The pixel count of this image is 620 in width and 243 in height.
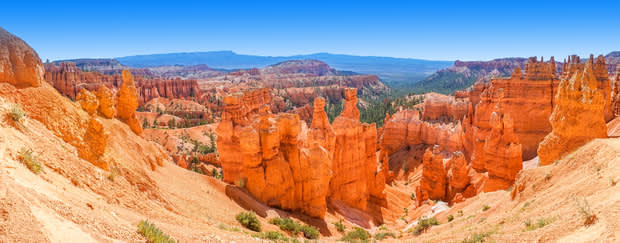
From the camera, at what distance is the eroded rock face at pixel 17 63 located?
9.70 m

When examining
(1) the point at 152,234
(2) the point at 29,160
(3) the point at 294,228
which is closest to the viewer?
(1) the point at 152,234

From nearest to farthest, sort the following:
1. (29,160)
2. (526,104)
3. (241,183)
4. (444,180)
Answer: (29,160) → (241,183) → (444,180) → (526,104)

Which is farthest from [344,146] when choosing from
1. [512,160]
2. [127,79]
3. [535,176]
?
[127,79]

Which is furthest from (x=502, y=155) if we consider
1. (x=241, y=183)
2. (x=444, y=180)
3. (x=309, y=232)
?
(x=241, y=183)

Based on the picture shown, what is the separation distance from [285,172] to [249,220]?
4.85 meters

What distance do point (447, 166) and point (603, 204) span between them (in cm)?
2701

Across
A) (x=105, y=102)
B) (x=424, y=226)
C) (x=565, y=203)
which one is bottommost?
(x=424, y=226)

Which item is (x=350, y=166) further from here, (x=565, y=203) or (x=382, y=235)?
(x=565, y=203)

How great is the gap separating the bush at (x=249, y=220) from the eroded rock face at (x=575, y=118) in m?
13.1

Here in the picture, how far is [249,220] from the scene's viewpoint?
13984mm

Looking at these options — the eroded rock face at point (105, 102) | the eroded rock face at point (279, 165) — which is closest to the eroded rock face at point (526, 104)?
the eroded rock face at point (279, 165)

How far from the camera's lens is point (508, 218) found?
12.2 m

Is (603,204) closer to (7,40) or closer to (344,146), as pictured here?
(7,40)

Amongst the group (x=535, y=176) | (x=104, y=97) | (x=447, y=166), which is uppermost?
(x=104, y=97)
